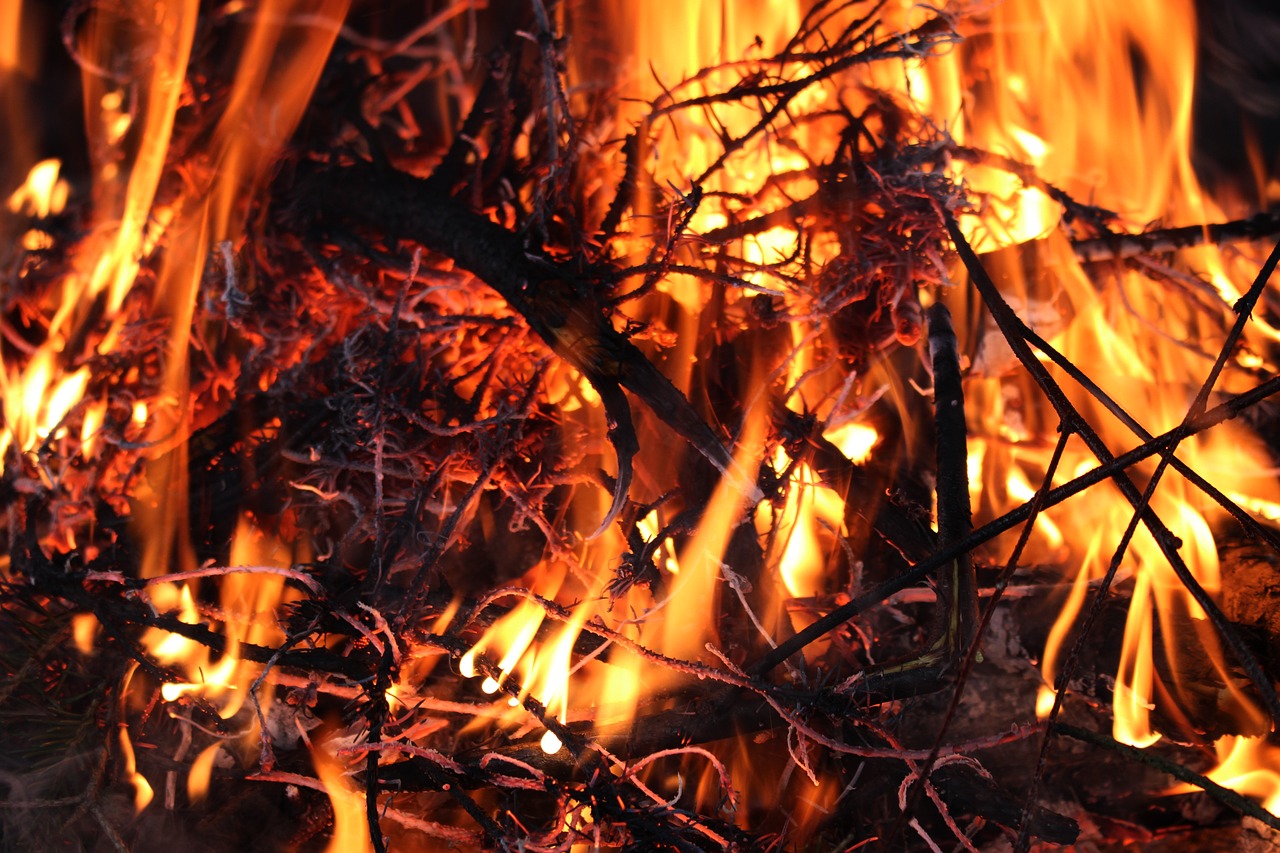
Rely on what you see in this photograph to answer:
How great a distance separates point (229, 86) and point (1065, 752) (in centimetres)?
351

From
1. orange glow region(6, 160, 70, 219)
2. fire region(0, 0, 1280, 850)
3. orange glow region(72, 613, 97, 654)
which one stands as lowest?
orange glow region(72, 613, 97, 654)

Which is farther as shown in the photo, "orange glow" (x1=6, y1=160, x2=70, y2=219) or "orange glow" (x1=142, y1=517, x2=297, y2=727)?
"orange glow" (x1=6, y1=160, x2=70, y2=219)

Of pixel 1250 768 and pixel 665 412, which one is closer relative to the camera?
pixel 665 412

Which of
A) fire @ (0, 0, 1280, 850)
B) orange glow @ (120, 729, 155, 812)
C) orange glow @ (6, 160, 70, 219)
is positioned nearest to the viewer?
fire @ (0, 0, 1280, 850)

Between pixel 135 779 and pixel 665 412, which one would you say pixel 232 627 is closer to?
pixel 135 779

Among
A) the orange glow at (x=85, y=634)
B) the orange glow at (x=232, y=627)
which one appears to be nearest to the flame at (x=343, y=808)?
the orange glow at (x=232, y=627)

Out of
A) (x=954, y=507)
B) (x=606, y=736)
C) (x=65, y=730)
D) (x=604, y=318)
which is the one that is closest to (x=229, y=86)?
(x=604, y=318)

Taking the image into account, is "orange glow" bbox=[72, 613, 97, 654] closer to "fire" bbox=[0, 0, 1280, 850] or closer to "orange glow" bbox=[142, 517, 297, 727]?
"fire" bbox=[0, 0, 1280, 850]

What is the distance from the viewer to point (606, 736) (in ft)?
6.34

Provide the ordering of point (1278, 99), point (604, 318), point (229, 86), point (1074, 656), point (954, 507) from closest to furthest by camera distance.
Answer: point (1074, 656), point (954, 507), point (604, 318), point (229, 86), point (1278, 99)

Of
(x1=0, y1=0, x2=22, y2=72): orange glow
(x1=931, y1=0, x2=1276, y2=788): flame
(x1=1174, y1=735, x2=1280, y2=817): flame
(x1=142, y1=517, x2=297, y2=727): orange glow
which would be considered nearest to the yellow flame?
(x1=142, y1=517, x2=297, y2=727): orange glow

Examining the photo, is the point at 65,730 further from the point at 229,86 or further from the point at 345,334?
the point at 229,86

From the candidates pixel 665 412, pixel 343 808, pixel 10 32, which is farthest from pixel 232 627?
pixel 10 32

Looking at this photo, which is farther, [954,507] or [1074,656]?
[954,507]
